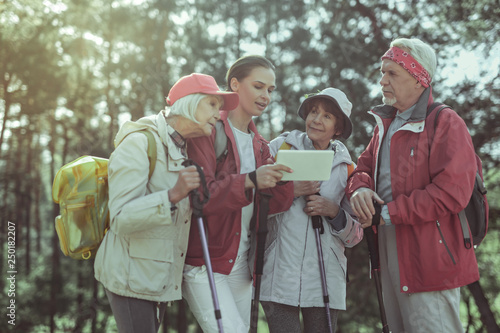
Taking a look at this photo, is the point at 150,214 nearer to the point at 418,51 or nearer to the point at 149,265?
the point at 149,265

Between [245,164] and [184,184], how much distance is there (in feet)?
2.75

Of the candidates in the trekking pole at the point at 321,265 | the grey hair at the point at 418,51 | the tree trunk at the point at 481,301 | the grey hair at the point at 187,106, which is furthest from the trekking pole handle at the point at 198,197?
the tree trunk at the point at 481,301

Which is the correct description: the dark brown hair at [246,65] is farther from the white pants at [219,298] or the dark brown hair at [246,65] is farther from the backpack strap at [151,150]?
the white pants at [219,298]

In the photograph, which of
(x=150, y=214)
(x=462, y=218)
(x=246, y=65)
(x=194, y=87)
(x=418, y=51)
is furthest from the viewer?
(x=246, y=65)

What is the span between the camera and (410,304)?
3193 millimetres

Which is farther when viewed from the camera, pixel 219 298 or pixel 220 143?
pixel 220 143

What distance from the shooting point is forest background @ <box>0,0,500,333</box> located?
941cm

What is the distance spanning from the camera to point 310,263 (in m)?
3.52

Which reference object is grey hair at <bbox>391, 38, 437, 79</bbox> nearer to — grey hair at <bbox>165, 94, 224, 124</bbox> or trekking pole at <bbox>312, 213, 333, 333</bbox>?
trekking pole at <bbox>312, 213, 333, 333</bbox>

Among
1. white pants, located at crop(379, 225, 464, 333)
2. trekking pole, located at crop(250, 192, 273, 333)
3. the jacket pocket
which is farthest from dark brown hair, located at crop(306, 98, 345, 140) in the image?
the jacket pocket

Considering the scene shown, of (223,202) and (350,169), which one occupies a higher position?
(350,169)

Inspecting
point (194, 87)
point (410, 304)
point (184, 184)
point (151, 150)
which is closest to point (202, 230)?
point (184, 184)

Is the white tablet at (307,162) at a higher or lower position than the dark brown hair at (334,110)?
lower

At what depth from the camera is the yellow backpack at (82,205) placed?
2820mm
